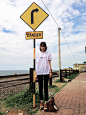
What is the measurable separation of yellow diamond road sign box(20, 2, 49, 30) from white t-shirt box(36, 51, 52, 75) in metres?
1.13

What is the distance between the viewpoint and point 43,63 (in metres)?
3.86

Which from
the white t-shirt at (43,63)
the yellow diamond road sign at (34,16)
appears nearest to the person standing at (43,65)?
the white t-shirt at (43,63)

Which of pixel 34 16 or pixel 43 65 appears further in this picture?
pixel 34 16

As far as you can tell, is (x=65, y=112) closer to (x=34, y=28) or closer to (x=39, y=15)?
(x=34, y=28)

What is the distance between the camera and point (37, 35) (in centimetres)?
429

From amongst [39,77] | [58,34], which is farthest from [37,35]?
[58,34]

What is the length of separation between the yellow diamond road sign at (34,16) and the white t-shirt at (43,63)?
1128 mm

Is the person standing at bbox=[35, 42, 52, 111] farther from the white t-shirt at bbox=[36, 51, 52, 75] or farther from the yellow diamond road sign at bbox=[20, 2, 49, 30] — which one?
the yellow diamond road sign at bbox=[20, 2, 49, 30]

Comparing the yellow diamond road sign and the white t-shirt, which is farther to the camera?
the yellow diamond road sign

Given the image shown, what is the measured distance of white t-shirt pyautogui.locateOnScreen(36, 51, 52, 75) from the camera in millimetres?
3842

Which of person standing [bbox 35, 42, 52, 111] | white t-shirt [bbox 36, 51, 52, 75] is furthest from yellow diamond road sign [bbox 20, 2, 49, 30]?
white t-shirt [bbox 36, 51, 52, 75]

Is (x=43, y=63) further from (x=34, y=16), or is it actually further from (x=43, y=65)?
(x=34, y=16)

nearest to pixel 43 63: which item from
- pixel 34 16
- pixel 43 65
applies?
pixel 43 65

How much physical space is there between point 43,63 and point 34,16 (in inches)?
70.3
